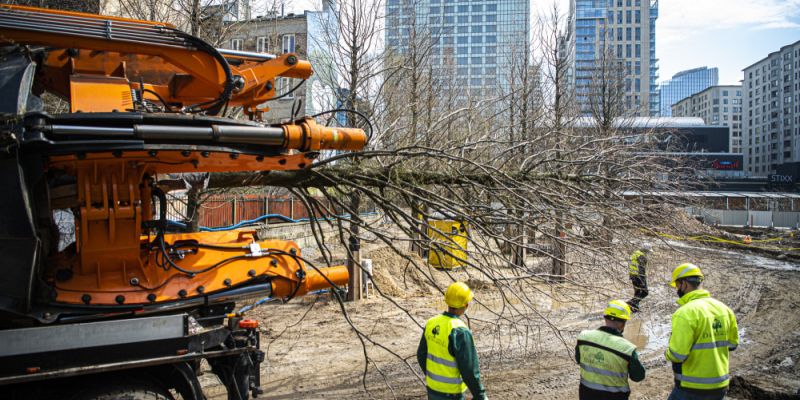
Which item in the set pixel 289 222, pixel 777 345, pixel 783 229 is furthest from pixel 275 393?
pixel 783 229

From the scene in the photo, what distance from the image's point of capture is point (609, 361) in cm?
477

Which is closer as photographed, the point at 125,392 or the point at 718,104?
the point at 125,392

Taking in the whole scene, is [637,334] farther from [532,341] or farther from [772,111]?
[772,111]

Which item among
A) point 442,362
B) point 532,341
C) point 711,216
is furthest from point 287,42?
point 442,362

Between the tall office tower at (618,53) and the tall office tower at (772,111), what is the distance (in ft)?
55.3

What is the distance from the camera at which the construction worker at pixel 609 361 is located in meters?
4.72

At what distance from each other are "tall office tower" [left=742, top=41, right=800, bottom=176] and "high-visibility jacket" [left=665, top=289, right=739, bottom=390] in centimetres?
8742

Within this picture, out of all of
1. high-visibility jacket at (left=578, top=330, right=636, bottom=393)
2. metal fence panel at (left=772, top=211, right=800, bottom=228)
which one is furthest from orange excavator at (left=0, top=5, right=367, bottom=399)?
metal fence panel at (left=772, top=211, right=800, bottom=228)

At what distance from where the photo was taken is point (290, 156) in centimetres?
448

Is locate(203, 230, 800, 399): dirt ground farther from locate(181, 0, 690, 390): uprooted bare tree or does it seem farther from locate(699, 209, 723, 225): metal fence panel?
locate(699, 209, 723, 225): metal fence panel

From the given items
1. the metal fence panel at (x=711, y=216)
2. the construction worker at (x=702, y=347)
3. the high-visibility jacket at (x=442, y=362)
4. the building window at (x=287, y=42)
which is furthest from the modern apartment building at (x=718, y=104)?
the high-visibility jacket at (x=442, y=362)

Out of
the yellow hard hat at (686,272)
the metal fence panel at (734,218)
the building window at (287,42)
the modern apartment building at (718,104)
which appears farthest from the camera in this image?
the modern apartment building at (718,104)

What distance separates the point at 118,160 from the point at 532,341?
300 inches

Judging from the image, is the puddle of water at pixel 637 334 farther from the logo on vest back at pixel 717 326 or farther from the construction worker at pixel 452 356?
the construction worker at pixel 452 356
